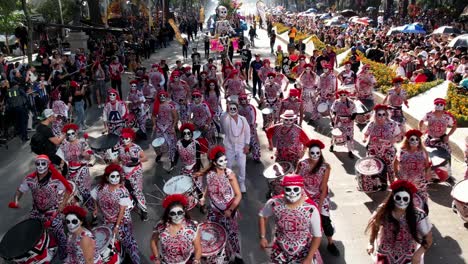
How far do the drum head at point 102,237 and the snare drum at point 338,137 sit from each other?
688 cm

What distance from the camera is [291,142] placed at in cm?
851

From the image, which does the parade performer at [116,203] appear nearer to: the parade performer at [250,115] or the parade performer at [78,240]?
the parade performer at [78,240]

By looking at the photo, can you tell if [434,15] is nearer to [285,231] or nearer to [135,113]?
[135,113]

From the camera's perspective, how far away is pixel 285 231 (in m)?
5.16

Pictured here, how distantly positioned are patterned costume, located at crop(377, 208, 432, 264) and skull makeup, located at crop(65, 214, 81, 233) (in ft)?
11.9

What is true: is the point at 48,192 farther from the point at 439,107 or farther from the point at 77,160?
the point at 439,107

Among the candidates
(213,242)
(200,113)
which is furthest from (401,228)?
(200,113)

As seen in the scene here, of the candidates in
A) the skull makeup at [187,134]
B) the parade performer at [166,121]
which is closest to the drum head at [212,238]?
the skull makeup at [187,134]

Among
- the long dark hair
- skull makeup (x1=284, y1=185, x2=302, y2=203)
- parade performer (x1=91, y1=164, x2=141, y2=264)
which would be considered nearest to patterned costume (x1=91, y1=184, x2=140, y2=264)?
parade performer (x1=91, y1=164, x2=141, y2=264)

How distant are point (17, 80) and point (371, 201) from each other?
42.1ft

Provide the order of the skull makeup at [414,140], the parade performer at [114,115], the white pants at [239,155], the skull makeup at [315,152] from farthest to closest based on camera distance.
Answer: the parade performer at [114,115], the white pants at [239,155], the skull makeup at [414,140], the skull makeup at [315,152]

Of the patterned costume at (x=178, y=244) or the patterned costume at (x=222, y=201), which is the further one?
the patterned costume at (x=222, y=201)

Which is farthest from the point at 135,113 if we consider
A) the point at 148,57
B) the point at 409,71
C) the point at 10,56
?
the point at 10,56

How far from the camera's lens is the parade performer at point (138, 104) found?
13.5 metres
